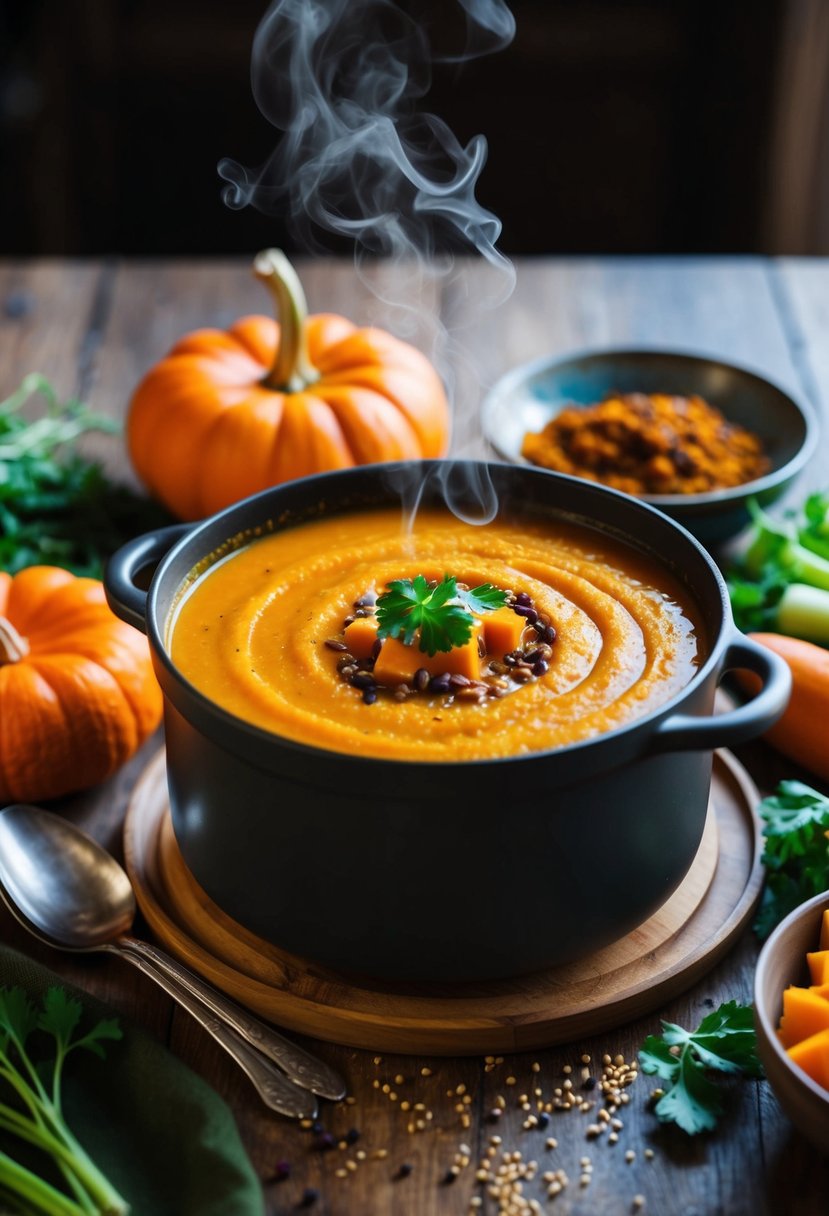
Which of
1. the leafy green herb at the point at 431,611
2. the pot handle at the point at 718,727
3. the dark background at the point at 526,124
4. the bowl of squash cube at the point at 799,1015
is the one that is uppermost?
the pot handle at the point at 718,727

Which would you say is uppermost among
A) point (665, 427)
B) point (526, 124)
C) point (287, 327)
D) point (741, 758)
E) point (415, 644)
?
point (415, 644)

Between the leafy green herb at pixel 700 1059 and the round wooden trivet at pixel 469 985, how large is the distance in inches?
3.7

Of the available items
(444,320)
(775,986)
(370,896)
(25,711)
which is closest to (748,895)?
(775,986)

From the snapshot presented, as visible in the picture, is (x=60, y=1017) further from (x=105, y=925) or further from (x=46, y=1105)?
(x=105, y=925)

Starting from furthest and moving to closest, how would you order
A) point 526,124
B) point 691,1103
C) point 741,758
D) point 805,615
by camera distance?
point 526,124, point 805,615, point 741,758, point 691,1103

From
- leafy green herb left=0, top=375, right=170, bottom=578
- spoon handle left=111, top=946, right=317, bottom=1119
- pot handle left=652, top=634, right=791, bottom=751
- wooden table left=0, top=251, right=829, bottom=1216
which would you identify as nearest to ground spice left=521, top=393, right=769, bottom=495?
wooden table left=0, top=251, right=829, bottom=1216

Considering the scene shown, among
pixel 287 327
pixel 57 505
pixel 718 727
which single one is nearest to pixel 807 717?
pixel 718 727

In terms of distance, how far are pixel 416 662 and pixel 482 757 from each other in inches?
9.5

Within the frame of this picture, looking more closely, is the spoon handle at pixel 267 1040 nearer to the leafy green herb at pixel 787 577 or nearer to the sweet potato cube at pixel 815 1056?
the sweet potato cube at pixel 815 1056

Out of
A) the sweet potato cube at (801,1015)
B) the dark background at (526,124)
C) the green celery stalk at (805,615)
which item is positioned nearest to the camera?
the sweet potato cube at (801,1015)

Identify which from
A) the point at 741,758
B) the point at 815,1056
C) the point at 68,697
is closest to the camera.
Answer: the point at 815,1056

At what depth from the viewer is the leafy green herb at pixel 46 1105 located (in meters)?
1.71

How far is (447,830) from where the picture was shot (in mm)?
1778

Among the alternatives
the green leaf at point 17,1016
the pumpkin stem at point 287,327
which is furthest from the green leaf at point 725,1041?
the pumpkin stem at point 287,327
